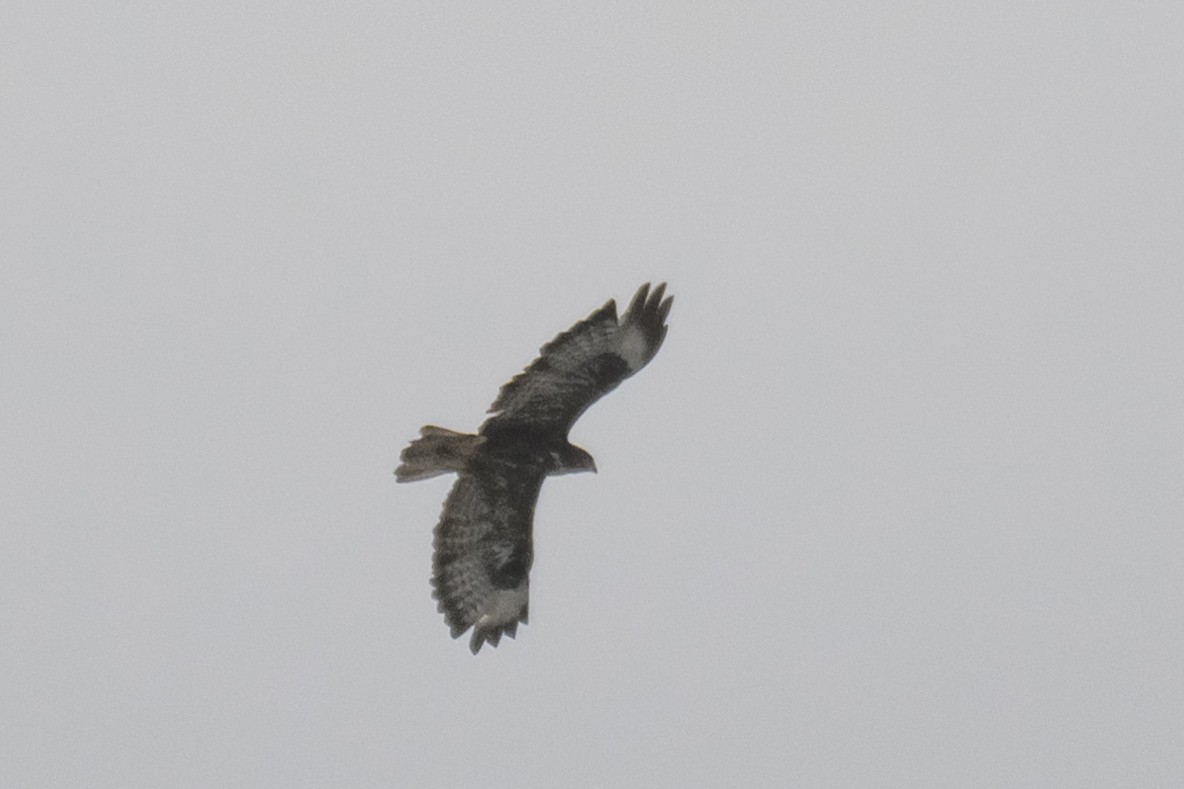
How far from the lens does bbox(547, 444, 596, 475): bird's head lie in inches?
428

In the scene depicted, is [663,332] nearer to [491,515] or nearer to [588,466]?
[588,466]

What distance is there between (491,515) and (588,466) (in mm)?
837

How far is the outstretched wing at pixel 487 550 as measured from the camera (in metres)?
11.2

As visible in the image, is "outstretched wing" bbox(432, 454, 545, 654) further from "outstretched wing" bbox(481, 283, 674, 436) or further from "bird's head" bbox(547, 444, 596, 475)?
"outstretched wing" bbox(481, 283, 674, 436)

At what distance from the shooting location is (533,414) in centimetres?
1073

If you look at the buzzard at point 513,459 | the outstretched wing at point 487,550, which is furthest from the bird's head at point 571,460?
the outstretched wing at point 487,550

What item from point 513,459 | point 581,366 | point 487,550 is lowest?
point 487,550

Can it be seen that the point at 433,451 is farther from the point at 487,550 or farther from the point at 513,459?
the point at 487,550

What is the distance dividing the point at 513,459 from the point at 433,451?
0.50 metres

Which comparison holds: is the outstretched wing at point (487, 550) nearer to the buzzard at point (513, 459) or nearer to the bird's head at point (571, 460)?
the buzzard at point (513, 459)

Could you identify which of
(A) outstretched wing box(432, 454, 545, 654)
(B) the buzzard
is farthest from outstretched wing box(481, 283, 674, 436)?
(A) outstretched wing box(432, 454, 545, 654)

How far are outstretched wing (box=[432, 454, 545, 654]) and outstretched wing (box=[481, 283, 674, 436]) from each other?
1.44 ft

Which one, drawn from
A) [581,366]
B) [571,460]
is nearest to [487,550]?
[571,460]

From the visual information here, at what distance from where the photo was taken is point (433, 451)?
10.8 meters
